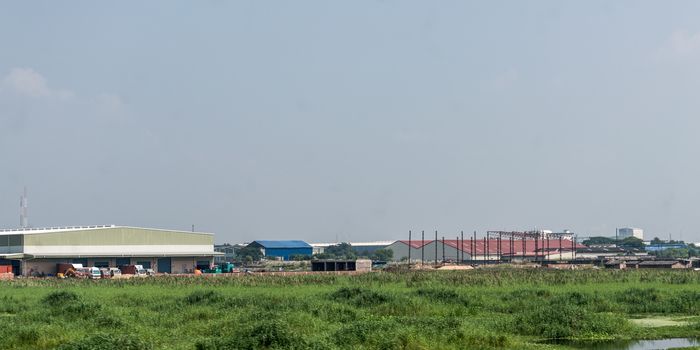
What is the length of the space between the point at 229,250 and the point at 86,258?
8250 cm

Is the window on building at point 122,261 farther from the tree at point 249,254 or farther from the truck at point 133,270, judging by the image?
the tree at point 249,254

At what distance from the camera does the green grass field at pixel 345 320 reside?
75.8ft

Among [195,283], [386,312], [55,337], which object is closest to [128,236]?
[195,283]

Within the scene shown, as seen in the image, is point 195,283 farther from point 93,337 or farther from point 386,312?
point 93,337

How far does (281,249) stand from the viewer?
15075cm

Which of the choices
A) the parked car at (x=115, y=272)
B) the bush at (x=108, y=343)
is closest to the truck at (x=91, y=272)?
the parked car at (x=115, y=272)

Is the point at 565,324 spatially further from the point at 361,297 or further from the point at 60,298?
the point at 60,298

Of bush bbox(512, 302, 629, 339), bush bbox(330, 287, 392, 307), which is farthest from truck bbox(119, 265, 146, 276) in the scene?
bush bbox(512, 302, 629, 339)

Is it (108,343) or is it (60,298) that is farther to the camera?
(60,298)

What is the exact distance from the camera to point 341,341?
23.7 m

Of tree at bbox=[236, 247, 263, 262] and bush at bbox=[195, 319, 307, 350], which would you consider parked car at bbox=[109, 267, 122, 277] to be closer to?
bush at bbox=[195, 319, 307, 350]

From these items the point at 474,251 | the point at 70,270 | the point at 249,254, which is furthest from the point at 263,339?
the point at 249,254

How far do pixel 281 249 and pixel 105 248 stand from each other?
6885 cm

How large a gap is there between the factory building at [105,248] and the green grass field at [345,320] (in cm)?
3065
